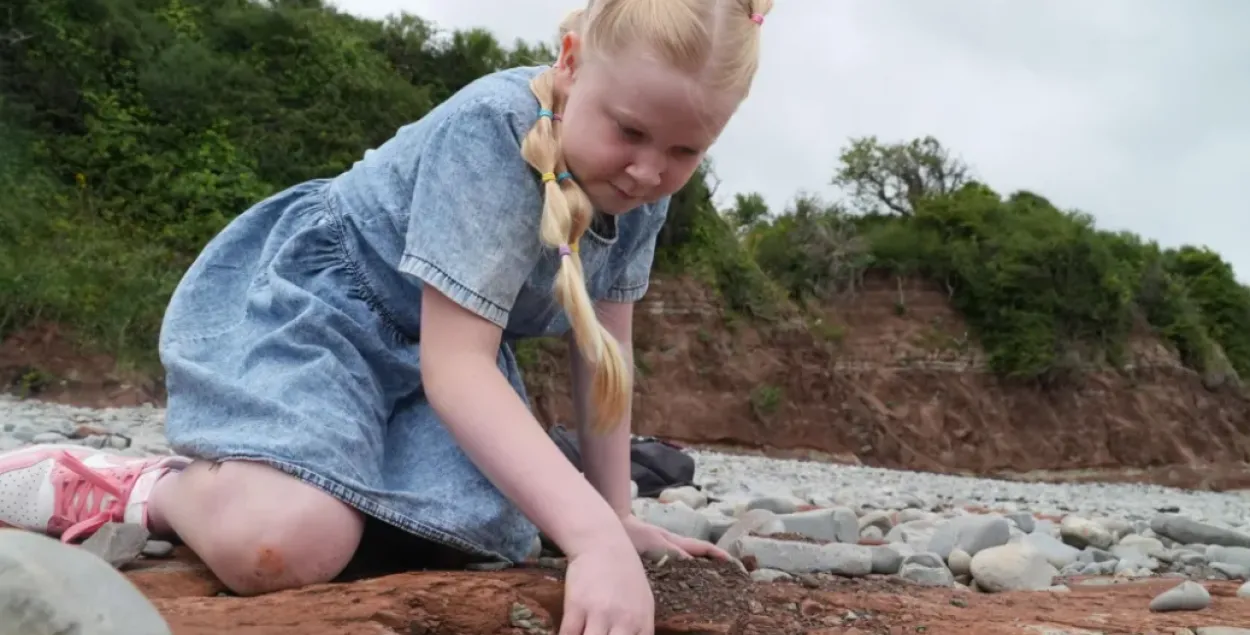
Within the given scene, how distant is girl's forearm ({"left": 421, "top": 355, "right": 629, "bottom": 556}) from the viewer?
1567 millimetres

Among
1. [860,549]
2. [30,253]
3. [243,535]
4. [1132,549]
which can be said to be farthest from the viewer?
[30,253]

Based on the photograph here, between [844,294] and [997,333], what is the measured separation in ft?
10.7

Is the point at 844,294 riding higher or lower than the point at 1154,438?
higher

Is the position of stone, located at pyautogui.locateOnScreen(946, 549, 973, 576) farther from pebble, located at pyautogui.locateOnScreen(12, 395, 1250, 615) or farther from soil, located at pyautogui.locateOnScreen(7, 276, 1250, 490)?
soil, located at pyautogui.locateOnScreen(7, 276, 1250, 490)

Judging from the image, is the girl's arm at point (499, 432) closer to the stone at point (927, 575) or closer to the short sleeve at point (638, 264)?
the short sleeve at point (638, 264)

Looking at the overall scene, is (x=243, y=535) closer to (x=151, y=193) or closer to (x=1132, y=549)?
(x=1132, y=549)

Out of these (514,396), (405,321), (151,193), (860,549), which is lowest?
Answer: (860,549)

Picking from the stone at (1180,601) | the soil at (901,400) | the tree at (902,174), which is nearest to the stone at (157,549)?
the stone at (1180,601)

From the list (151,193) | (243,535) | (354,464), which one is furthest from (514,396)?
(151,193)

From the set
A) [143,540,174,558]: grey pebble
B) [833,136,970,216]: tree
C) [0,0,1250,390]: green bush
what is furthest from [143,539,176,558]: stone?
[833,136,970,216]: tree

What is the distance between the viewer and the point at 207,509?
1793mm

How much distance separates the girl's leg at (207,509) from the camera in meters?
1.69

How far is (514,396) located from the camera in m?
1.70

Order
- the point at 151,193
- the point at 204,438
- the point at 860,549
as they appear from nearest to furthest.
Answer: the point at 204,438, the point at 860,549, the point at 151,193
